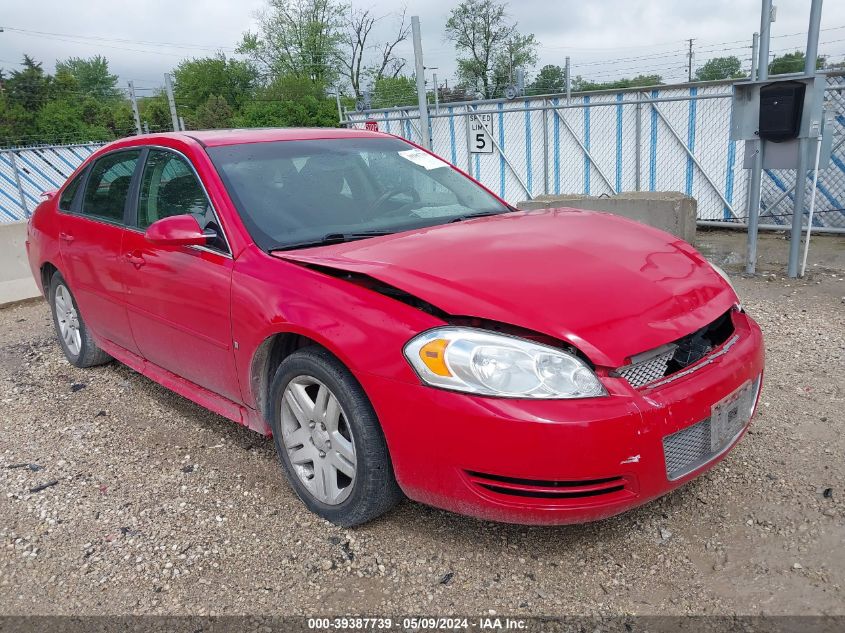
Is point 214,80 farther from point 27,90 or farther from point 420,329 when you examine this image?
point 420,329

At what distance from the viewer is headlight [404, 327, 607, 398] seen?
228 centimetres

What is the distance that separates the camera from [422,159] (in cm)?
406

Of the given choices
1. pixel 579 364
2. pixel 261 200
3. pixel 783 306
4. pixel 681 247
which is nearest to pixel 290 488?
pixel 261 200

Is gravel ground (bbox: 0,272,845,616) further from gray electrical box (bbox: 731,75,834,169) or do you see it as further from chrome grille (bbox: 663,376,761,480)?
gray electrical box (bbox: 731,75,834,169)

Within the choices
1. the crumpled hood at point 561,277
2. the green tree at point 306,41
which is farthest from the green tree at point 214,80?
the crumpled hood at point 561,277

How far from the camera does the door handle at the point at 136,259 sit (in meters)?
3.69

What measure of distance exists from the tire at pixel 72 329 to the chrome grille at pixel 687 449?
3996mm

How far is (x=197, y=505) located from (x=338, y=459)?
890mm

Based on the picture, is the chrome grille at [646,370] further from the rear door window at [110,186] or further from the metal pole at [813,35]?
the metal pole at [813,35]

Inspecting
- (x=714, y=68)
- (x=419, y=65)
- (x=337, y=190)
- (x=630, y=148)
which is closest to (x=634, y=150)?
(x=630, y=148)

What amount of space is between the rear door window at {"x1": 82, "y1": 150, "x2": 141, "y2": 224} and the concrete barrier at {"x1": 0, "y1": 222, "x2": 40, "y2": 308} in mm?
4024

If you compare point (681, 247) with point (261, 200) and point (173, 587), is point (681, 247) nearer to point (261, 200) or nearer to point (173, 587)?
point (261, 200)

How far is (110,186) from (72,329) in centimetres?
140

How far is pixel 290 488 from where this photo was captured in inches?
130
